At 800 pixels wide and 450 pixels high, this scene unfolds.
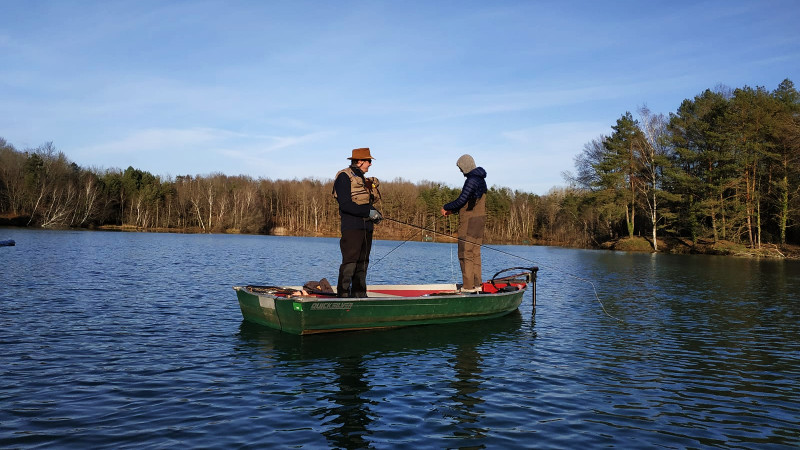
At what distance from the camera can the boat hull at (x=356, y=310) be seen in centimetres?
978

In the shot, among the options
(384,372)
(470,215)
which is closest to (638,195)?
(470,215)

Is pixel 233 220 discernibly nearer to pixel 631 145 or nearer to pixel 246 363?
pixel 631 145

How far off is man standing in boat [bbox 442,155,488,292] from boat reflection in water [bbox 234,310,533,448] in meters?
1.32

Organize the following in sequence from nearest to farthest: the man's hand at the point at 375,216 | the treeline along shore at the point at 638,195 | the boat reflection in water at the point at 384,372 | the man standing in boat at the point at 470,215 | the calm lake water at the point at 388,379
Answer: the calm lake water at the point at 388,379, the boat reflection in water at the point at 384,372, the man's hand at the point at 375,216, the man standing in boat at the point at 470,215, the treeline along shore at the point at 638,195

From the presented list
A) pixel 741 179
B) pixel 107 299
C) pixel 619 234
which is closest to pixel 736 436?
pixel 107 299

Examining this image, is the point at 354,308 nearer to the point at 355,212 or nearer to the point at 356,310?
the point at 356,310

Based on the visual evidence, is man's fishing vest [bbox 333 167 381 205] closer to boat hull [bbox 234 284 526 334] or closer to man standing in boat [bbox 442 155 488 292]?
boat hull [bbox 234 284 526 334]

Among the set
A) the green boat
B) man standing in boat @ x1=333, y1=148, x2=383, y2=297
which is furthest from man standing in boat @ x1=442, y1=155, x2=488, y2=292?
man standing in boat @ x1=333, y1=148, x2=383, y2=297

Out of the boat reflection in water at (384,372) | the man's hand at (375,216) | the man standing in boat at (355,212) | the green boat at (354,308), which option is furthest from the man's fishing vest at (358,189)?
the boat reflection in water at (384,372)

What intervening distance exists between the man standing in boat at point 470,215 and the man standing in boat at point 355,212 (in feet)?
8.79

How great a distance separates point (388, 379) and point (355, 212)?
10.9ft

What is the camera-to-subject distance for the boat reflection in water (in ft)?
19.6

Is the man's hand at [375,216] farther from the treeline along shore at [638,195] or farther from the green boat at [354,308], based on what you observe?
the treeline along shore at [638,195]

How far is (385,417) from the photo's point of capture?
610 centimetres
